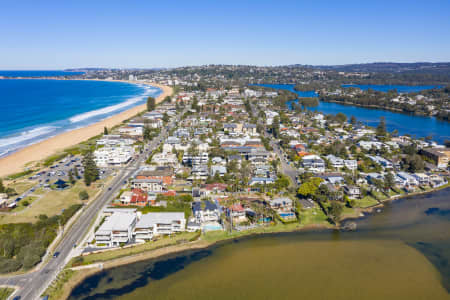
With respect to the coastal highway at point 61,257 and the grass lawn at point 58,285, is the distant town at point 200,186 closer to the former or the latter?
the grass lawn at point 58,285

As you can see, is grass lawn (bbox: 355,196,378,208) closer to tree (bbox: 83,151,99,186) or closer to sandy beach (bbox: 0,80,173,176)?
tree (bbox: 83,151,99,186)

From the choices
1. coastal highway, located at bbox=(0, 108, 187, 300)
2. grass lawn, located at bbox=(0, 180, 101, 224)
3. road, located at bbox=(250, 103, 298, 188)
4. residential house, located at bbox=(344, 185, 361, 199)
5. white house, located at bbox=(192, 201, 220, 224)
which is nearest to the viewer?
coastal highway, located at bbox=(0, 108, 187, 300)

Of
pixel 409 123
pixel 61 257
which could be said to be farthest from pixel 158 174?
pixel 409 123

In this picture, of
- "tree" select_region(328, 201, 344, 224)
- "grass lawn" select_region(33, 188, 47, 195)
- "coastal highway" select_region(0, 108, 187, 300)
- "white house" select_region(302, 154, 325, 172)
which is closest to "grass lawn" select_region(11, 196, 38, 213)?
"grass lawn" select_region(33, 188, 47, 195)

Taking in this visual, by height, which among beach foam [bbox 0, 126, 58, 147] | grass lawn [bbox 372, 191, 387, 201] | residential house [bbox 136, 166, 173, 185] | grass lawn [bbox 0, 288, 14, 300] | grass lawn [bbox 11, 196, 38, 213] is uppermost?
beach foam [bbox 0, 126, 58, 147]

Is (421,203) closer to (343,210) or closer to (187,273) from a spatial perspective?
(343,210)

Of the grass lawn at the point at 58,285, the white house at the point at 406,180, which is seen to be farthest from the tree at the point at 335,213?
the grass lawn at the point at 58,285
